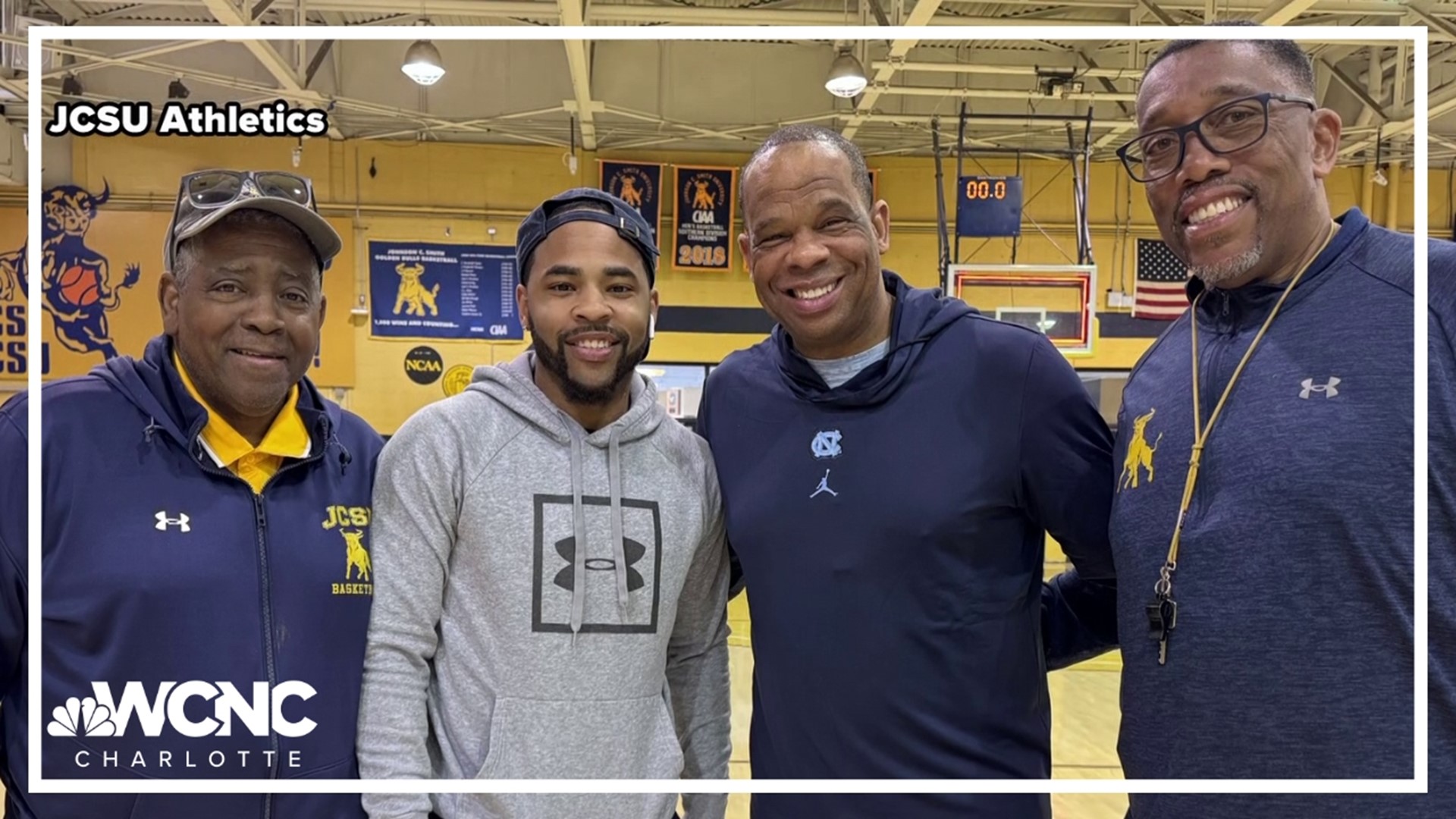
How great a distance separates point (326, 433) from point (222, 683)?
380 millimetres

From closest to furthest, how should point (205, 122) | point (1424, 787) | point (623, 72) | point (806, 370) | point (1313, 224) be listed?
point (1424, 787), point (1313, 224), point (806, 370), point (205, 122), point (623, 72)

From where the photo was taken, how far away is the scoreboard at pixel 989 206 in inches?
307

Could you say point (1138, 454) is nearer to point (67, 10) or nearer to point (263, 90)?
point (263, 90)

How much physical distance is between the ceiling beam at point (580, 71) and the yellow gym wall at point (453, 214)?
0.44 metres

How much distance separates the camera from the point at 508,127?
9375mm

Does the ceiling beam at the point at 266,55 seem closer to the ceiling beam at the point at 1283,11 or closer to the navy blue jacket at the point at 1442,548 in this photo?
the ceiling beam at the point at 1283,11

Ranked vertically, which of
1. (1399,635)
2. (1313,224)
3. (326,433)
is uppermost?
(1313,224)

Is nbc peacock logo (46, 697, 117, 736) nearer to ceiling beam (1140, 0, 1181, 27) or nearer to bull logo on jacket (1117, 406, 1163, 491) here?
bull logo on jacket (1117, 406, 1163, 491)

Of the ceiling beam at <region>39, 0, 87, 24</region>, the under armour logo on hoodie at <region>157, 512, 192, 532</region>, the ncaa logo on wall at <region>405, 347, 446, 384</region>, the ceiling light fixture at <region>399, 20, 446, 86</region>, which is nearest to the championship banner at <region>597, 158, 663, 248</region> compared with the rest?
the ncaa logo on wall at <region>405, 347, 446, 384</region>

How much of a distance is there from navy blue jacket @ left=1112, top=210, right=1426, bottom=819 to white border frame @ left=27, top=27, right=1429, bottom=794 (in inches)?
0.7

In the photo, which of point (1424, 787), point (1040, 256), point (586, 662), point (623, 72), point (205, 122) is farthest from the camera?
point (1040, 256)

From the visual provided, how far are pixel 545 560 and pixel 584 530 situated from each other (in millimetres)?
73

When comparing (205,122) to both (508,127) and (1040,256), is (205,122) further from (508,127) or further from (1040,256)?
(1040,256)

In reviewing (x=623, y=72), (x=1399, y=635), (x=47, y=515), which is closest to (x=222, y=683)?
(x=47, y=515)
